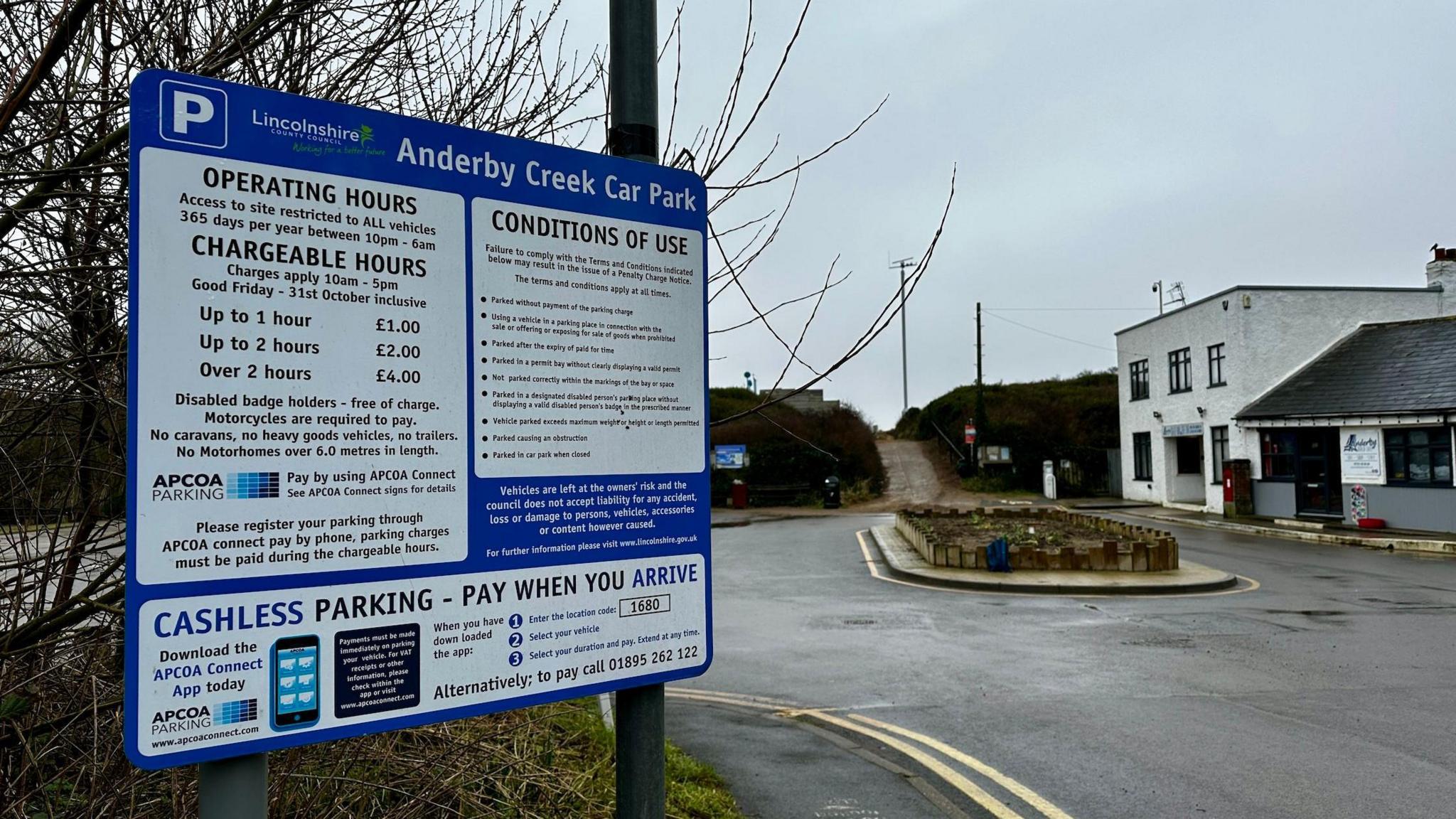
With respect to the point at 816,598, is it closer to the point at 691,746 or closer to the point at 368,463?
the point at 691,746

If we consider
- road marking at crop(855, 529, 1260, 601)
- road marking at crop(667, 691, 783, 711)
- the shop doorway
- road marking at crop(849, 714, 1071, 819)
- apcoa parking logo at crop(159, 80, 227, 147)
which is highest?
apcoa parking logo at crop(159, 80, 227, 147)

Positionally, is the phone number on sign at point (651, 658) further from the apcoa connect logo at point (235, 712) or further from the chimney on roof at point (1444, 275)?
the chimney on roof at point (1444, 275)

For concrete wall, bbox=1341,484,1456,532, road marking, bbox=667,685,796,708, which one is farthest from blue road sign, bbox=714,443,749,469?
road marking, bbox=667,685,796,708

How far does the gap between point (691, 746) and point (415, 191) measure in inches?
Answer: 220

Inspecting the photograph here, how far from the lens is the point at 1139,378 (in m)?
37.4

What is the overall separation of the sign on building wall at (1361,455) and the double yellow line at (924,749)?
73.3ft

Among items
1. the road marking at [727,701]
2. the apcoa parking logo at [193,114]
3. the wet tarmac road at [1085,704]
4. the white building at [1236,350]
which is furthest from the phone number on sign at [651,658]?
the white building at [1236,350]

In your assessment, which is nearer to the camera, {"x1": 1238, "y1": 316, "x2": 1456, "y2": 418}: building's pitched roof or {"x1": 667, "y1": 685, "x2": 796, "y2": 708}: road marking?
{"x1": 667, "y1": 685, "x2": 796, "y2": 708}: road marking

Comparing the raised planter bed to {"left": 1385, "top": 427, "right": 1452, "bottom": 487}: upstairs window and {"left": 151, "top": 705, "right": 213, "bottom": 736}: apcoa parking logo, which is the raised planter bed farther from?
{"left": 151, "top": 705, "right": 213, "bottom": 736}: apcoa parking logo

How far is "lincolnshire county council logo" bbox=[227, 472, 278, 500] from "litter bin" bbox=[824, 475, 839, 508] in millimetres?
34333

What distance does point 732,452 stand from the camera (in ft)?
120

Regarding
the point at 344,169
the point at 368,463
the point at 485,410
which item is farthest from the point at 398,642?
the point at 344,169

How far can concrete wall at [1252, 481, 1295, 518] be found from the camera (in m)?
26.8

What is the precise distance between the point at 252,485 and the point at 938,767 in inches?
216
